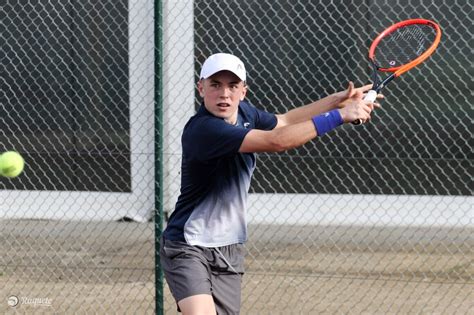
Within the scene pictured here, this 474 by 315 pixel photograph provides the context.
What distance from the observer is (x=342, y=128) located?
9.17 metres

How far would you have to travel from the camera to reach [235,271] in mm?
4434

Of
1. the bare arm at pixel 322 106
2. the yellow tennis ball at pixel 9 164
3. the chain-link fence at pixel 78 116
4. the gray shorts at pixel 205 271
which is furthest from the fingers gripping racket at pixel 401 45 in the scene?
the chain-link fence at pixel 78 116

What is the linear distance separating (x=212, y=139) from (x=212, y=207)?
0.36 m

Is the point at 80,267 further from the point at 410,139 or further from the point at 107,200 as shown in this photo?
the point at 410,139

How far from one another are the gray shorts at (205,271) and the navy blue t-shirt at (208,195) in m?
0.04

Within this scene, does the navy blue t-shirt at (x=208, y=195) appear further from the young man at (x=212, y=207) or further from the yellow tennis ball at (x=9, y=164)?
the yellow tennis ball at (x=9, y=164)

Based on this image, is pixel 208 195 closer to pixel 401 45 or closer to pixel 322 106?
pixel 322 106

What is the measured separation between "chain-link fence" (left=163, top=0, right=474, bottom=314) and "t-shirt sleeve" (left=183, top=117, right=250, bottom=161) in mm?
4010

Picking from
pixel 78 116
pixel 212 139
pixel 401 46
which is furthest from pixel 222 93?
pixel 78 116

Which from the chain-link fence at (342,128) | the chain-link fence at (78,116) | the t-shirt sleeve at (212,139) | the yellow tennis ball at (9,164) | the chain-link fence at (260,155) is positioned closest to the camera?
the t-shirt sleeve at (212,139)

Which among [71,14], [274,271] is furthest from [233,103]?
[71,14]

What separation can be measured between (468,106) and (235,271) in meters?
5.08

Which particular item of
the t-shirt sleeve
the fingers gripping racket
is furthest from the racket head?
the t-shirt sleeve

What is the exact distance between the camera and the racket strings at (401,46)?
17.3ft
